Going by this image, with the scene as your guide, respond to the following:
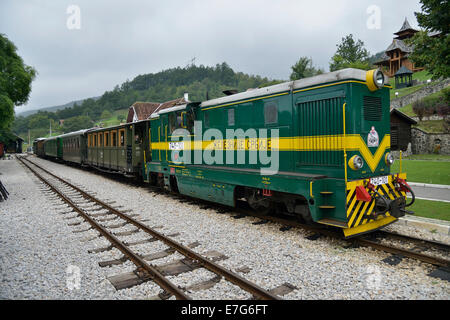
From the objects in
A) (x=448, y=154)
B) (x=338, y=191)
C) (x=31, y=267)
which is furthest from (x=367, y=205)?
(x=448, y=154)

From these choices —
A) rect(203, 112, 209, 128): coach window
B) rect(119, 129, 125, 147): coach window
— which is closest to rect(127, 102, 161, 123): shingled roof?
rect(119, 129, 125, 147): coach window

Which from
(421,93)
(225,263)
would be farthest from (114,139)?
(421,93)

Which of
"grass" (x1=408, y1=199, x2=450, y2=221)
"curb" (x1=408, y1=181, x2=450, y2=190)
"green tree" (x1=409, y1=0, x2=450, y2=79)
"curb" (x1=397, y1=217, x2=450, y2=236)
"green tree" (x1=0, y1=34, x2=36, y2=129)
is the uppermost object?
"green tree" (x1=0, y1=34, x2=36, y2=129)

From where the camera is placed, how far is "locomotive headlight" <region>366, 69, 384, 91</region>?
5734 mm

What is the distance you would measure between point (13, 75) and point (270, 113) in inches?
884

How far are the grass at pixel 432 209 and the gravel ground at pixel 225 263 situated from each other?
1.27 metres

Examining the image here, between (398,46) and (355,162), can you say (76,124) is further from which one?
(355,162)

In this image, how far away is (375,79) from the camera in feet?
18.8

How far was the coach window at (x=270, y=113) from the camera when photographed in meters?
6.85

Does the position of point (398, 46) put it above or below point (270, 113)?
above

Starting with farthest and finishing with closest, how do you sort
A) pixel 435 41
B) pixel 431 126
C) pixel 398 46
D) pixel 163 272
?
pixel 398 46, pixel 431 126, pixel 435 41, pixel 163 272

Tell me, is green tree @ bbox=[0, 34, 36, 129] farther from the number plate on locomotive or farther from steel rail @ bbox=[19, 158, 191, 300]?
the number plate on locomotive

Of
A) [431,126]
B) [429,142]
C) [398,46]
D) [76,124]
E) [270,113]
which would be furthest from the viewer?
[76,124]

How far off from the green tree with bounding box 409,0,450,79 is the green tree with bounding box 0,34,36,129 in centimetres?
2227
